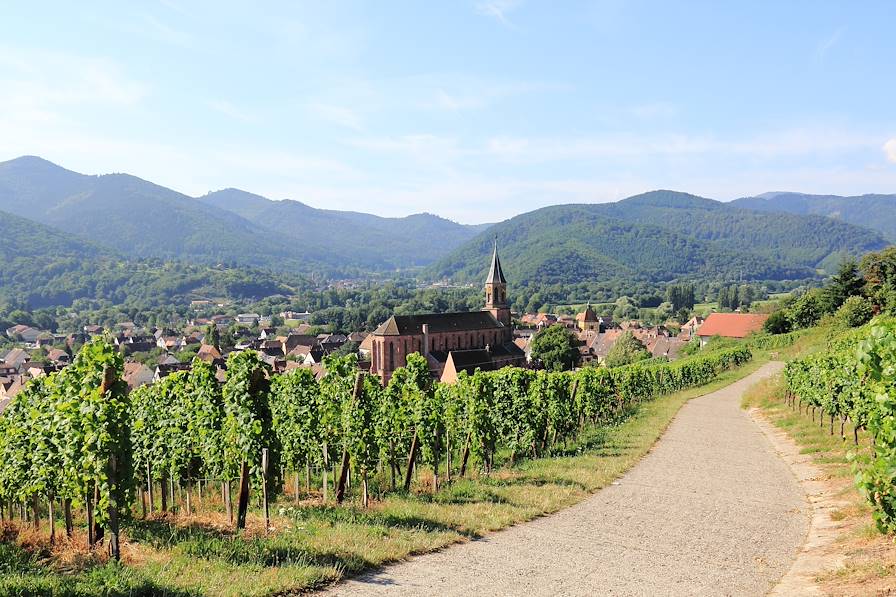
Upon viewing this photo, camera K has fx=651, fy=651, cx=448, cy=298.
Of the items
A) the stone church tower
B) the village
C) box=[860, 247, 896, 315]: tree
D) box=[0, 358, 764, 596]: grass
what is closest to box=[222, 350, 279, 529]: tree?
→ box=[0, 358, 764, 596]: grass

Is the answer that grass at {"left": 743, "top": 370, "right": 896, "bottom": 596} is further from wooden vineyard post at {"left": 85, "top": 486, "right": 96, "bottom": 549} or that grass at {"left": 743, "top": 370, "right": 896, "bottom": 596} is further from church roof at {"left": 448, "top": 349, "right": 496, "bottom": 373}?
church roof at {"left": 448, "top": 349, "right": 496, "bottom": 373}

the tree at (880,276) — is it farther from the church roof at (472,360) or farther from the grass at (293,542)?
the grass at (293,542)

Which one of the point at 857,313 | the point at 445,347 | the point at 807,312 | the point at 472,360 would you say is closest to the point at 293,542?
the point at 857,313

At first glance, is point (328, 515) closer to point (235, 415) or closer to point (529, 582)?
point (235, 415)

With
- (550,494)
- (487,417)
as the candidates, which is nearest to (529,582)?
(550,494)

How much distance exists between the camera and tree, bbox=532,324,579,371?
80.4 m

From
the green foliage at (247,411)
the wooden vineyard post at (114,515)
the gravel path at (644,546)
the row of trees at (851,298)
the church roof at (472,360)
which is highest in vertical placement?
the row of trees at (851,298)

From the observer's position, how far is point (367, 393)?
16375 mm

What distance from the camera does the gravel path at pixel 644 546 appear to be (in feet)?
33.1

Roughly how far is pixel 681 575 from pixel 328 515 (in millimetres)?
6713

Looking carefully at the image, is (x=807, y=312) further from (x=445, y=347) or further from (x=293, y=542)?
(x=293, y=542)

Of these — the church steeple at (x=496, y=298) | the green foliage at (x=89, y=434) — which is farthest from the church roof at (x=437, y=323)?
the green foliage at (x=89, y=434)

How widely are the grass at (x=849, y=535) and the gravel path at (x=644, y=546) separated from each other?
873 mm

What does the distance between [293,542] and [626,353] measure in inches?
2959
